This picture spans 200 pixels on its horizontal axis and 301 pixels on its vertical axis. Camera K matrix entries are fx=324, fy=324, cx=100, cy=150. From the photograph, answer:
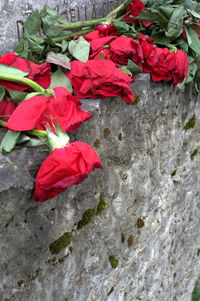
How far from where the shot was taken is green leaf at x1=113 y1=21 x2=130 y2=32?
5.20 ft

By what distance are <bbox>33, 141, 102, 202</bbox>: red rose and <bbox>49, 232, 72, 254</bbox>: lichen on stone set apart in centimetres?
33

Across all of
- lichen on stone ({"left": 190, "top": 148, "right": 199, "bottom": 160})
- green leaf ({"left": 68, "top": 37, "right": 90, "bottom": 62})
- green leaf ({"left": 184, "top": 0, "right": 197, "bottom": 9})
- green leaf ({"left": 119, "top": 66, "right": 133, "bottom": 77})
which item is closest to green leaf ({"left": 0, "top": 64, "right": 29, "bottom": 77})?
green leaf ({"left": 68, "top": 37, "right": 90, "bottom": 62})

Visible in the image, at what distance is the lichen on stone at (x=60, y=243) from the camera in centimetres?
117

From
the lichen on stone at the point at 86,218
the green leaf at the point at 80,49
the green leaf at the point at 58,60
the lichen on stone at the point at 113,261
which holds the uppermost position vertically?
the green leaf at the point at 58,60

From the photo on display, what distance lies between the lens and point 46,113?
1014 millimetres

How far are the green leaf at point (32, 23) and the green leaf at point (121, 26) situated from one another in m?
0.38

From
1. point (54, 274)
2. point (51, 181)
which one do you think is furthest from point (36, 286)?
point (51, 181)

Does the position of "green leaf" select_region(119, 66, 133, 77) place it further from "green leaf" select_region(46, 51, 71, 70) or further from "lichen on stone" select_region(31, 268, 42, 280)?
"lichen on stone" select_region(31, 268, 42, 280)

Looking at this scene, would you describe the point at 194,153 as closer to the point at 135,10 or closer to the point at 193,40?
the point at 193,40

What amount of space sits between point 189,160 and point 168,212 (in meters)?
0.42

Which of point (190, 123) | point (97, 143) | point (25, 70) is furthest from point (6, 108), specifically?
point (190, 123)

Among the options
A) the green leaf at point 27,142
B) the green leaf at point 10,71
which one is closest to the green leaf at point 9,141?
the green leaf at point 27,142

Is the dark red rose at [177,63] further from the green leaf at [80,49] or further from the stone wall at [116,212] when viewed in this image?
the green leaf at [80,49]

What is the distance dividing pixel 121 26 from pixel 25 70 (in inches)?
25.9
